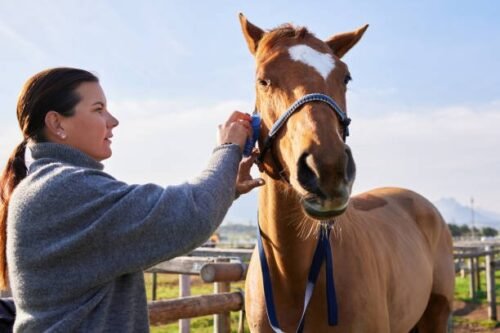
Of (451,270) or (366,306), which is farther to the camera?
(451,270)

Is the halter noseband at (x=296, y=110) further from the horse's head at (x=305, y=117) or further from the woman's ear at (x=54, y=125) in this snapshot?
the woman's ear at (x=54, y=125)

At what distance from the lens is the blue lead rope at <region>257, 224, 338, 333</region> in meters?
2.86

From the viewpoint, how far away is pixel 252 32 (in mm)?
3330

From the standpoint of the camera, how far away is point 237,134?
201cm

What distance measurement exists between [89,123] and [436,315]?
182 inches

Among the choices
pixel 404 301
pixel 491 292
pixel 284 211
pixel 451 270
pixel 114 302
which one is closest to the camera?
pixel 114 302

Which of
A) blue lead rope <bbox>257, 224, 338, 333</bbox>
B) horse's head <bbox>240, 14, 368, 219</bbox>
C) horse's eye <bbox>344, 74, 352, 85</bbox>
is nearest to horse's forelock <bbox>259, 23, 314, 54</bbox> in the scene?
horse's head <bbox>240, 14, 368, 219</bbox>

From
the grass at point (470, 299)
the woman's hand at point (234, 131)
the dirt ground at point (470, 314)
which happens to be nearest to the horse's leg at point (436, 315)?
the woman's hand at point (234, 131)

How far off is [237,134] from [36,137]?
0.71 metres

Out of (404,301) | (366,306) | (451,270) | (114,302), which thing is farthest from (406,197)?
(114,302)

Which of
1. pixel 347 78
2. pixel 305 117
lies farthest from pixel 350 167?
pixel 347 78

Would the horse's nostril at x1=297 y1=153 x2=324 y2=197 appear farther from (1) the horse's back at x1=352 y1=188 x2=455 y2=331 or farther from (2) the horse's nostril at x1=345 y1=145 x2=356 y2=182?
(1) the horse's back at x1=352 y1=188 x2=455 y2=331

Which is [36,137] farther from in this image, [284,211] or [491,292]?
[491,292]

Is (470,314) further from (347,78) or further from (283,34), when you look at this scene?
(283,34)
